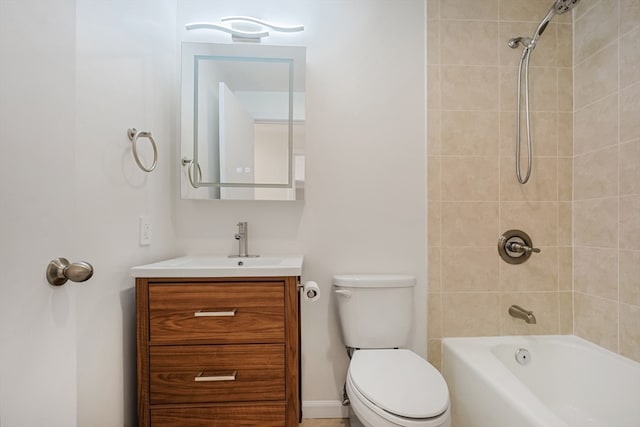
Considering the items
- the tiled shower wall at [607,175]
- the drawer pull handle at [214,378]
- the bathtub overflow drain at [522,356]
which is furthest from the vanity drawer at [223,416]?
the tiled shower wall at [607,175]

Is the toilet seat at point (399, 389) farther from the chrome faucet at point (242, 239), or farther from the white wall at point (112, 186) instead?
the white wall at point (112, 186)

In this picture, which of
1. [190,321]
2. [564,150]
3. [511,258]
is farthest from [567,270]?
[190,321]

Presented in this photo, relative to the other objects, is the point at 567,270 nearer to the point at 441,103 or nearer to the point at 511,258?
the point at 511,258

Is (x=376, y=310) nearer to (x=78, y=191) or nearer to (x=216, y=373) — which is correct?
(x=216, y=373)

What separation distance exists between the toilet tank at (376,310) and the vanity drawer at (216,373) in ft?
1.47

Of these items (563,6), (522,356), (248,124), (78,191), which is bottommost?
(522,356)

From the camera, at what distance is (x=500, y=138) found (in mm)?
1746

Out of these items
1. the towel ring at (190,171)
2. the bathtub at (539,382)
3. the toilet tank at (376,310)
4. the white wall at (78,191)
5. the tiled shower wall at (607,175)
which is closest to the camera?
the white wall at (78,191)

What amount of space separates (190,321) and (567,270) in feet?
6.28

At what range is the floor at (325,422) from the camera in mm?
1666

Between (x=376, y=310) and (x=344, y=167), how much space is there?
76 centimetres

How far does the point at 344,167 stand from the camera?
1.76 meters

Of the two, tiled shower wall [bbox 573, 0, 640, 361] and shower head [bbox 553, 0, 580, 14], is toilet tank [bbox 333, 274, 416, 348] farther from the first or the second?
shower head [bbox 553, 0, 580, 14]

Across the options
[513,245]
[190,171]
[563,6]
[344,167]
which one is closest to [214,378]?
[190,171]
